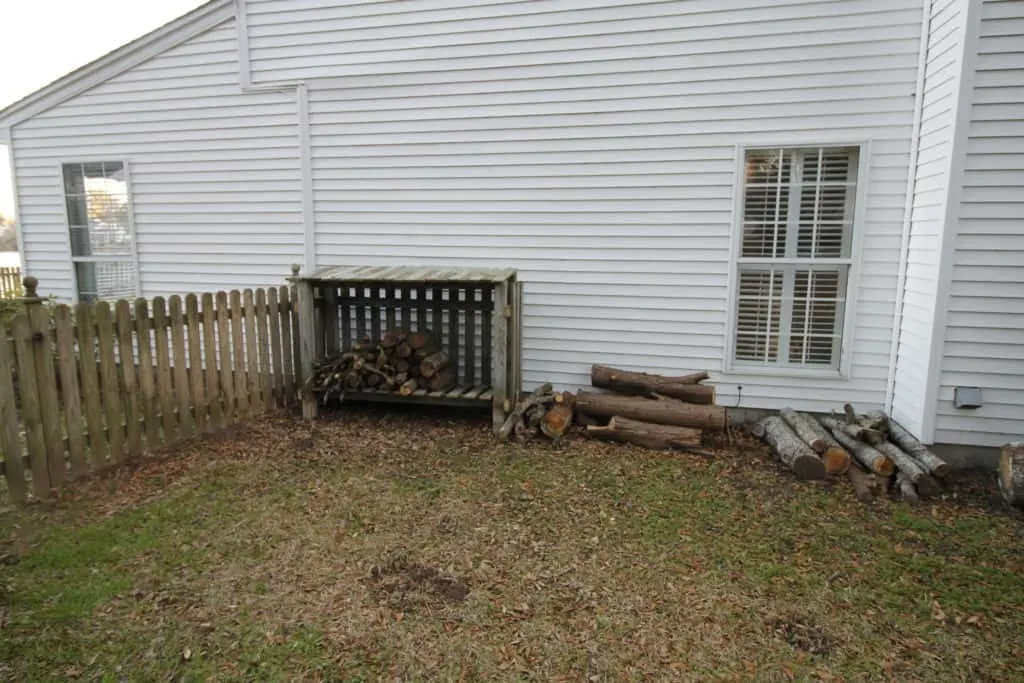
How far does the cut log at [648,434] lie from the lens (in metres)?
5.06

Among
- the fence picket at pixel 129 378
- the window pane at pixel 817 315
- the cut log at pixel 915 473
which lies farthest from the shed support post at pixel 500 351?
the cut log at pixel 915 473

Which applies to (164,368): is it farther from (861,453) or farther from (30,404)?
(861,453)

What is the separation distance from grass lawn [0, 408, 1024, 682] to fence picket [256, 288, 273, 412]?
3.93ft

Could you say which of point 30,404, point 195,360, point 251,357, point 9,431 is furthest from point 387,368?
point 9,431

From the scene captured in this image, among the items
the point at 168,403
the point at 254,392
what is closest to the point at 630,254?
the point at 254,392

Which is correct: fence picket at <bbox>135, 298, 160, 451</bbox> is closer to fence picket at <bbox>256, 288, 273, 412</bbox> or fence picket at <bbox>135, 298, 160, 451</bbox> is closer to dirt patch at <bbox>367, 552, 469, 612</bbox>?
fence picket at <bbox>256, 288, 273, 412</bbox>

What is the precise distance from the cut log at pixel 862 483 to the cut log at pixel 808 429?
26cm

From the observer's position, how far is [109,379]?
4.30 metres

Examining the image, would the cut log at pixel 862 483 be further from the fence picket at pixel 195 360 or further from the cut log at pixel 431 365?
the fence picket at pixel 195 360

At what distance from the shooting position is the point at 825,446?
14.9ft

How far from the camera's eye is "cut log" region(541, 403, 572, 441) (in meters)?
5.29

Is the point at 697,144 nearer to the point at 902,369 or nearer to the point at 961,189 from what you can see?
the point at 961,189

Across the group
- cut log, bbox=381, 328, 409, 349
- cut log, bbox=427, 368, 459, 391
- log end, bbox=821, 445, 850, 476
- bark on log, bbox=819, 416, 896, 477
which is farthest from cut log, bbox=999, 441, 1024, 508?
cut log, bbox=381, 328, 409, 349

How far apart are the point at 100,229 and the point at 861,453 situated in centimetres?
909
